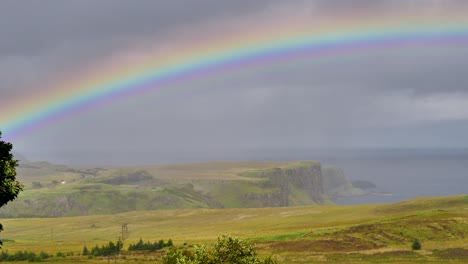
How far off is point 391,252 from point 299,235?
116 feet

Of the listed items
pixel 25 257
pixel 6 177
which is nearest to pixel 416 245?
pixel 6 177

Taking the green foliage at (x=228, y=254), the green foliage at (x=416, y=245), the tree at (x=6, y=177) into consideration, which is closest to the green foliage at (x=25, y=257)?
the green foliage at (x=228, y=254)

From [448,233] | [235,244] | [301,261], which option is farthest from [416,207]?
[235,244]

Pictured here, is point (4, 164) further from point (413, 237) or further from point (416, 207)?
point (416, 207)

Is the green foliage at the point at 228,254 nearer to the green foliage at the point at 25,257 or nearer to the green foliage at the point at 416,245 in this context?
the green foliage at the point at 416,245

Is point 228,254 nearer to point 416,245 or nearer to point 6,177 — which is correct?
point 6,177

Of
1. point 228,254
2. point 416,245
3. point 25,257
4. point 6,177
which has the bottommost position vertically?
point 25,257

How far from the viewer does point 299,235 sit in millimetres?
137625

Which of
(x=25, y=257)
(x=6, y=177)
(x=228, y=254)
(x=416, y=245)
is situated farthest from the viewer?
(x=25, y=257)

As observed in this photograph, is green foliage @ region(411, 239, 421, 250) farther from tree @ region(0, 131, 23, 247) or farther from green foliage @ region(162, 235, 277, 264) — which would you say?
tree @ region(0, 131, 23, 247)

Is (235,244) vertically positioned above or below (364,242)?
above

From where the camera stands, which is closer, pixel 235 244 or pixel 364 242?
pixel 235 244

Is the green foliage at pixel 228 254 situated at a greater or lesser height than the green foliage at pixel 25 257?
greater

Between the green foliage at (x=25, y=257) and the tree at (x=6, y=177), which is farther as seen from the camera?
the green foliage at (x=25, y=257)
